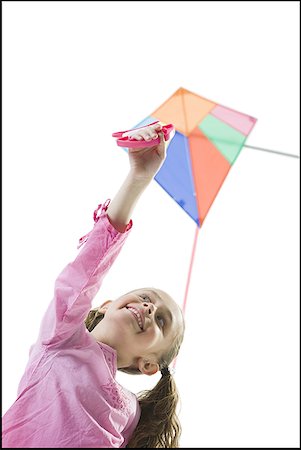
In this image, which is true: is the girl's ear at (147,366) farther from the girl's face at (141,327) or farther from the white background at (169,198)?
the white background at (169,198)

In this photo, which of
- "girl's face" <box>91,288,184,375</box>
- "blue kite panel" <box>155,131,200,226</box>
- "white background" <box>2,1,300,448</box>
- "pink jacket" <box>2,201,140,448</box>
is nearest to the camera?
"pink jacket" <box>2,201,140,448</box>

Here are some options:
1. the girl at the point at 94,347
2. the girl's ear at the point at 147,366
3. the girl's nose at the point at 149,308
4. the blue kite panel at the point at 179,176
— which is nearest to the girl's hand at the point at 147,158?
the girl at the point at 94,347

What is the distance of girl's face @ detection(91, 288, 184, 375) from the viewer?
99 cm

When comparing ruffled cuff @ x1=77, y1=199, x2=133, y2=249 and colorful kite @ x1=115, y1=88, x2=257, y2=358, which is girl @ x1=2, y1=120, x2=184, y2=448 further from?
colorful kite @ x1=115, y1=88, x2=257, y2=358

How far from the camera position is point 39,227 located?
161 centimetres

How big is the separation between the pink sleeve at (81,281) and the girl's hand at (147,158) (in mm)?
72

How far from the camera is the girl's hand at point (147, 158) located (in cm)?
92

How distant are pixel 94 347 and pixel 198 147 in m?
0.61

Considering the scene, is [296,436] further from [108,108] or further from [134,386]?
[108,108]

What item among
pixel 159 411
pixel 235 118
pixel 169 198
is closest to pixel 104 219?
pixel 159 411

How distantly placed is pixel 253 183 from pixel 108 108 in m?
0.47

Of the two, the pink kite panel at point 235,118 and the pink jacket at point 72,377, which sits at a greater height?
the pink kite panel at point 235,118

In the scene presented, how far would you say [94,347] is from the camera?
37.3 inches

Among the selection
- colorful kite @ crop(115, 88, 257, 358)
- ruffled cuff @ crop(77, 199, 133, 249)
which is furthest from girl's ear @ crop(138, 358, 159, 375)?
colorful kite @ crop(115, 88, 257, 358)
